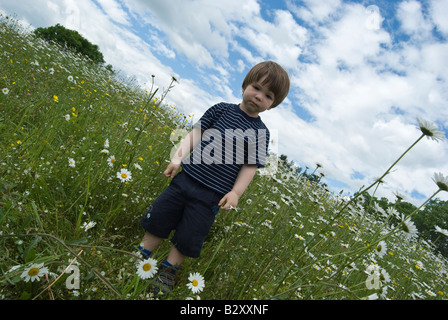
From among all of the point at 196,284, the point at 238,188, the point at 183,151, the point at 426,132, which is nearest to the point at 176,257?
the point at 196,284

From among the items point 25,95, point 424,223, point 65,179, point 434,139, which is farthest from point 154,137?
point 424,223

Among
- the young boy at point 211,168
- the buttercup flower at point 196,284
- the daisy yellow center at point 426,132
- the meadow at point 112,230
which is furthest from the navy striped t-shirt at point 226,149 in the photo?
the daisy yellow center at point 426,132

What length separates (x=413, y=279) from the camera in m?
3.44

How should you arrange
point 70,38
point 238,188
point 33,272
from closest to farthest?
point 33,272 < point 238,188 < point 70,38

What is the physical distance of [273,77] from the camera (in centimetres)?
185

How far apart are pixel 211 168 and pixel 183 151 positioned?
280 millimetres

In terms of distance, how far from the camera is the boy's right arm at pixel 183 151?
1.79 meters

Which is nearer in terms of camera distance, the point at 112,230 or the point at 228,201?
the point at 228,201

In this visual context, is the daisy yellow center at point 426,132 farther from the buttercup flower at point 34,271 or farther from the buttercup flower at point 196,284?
the buttercup flower at point 34,271

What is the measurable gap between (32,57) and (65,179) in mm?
4225

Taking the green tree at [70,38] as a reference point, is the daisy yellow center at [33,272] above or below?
below

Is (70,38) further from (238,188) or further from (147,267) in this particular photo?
(147,267)

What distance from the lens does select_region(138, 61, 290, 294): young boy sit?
5.51ft

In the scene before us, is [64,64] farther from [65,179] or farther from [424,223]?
[424,223]
